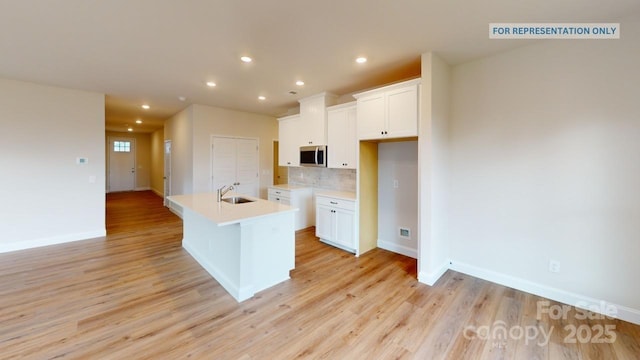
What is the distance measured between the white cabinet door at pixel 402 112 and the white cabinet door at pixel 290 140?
2.24 m

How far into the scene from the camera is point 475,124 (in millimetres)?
3100

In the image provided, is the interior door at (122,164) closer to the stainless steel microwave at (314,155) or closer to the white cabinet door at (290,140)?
the white cabinet door at (290,140)

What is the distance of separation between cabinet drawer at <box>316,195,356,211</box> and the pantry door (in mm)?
2521

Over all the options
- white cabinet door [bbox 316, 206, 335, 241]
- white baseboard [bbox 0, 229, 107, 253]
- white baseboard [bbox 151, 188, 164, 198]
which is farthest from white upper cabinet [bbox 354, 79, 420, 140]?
white baseboard [bbox 151, 188, 164, 198]

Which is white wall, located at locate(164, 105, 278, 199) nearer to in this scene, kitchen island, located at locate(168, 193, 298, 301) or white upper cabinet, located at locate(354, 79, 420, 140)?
kitchen island, located at locate(168, 193, 298, 301)

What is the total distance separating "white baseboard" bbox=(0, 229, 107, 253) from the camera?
3934 mm

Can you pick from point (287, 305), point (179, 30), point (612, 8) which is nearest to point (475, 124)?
point (612, 8)

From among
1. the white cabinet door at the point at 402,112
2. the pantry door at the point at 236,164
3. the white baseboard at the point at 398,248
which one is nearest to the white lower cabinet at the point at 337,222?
the white baseboard at the point at 398,248

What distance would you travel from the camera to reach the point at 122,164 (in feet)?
34.6

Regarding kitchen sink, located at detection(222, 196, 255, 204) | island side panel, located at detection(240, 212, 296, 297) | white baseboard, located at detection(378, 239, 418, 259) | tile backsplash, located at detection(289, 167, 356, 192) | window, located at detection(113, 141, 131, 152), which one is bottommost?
white baseboard, located at detection(378, 239, 418, 259)

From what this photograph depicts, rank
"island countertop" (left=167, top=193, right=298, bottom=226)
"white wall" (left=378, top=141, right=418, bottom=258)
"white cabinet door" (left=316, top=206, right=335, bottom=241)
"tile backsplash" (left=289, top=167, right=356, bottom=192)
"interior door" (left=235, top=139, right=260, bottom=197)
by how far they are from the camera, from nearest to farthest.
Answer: "island countertop" (left=167, top=193, right=298, bottom=226) < "white wall" (left=378, top=141, right=418, bottom=258) < "white cabinet door" (left=316, top=206, right=335, bottom=241) < "tile backsplash" (left=289, top=167, right=356, bottom=192) < "interior door" (left=235, top=139, right=260, bottom=197)

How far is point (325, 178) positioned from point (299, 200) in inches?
27.1

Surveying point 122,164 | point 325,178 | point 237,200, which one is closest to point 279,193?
point 325,178

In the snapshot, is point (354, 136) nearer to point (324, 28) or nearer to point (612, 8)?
point (324, 28)
